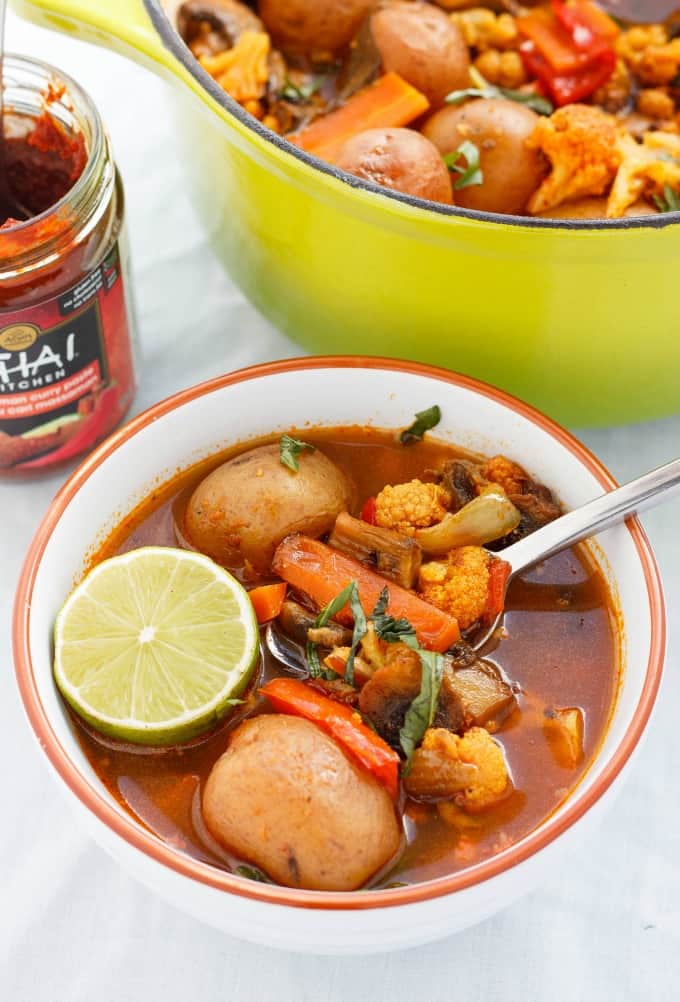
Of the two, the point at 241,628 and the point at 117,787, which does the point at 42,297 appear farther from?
the point at 117,787

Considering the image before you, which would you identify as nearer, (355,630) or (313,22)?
(355,630)

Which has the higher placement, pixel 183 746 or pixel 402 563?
pixel 402 563

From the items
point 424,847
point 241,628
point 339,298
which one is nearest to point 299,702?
point 241,628

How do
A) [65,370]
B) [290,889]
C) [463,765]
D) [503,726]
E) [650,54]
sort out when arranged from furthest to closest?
[650,54], [65,370], [503,726], [463,765], [290,889]

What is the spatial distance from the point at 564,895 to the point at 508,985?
6.5 inches

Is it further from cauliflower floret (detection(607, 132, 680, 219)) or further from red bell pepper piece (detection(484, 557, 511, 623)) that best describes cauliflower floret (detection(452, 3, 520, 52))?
red bell pepper piece (detection(484, 557, 511, 623))

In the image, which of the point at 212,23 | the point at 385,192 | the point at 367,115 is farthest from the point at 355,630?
the point at 212,23

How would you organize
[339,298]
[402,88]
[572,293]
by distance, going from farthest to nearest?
[402,88]
[339,298]
[572,293]

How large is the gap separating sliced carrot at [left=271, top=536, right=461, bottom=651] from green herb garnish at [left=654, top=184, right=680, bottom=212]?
796 millimetres

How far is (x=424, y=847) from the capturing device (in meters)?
1.58

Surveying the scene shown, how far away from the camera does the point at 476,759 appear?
159cm

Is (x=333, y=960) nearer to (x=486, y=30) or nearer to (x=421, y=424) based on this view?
(x=421, y=424)

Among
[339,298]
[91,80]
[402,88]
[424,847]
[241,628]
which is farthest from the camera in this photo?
[91,80]

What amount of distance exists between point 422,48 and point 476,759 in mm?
1302
